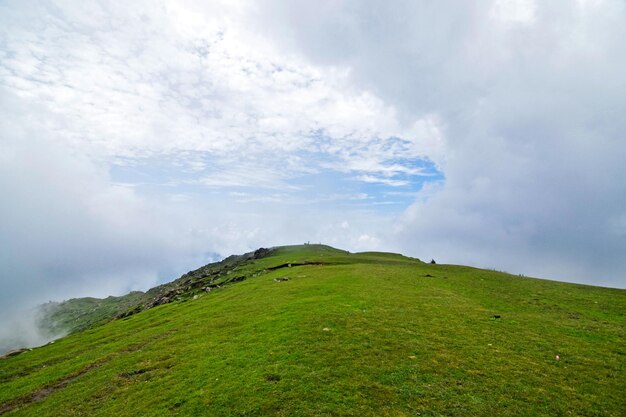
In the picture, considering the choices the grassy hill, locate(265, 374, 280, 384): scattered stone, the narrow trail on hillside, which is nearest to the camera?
the grassy hill

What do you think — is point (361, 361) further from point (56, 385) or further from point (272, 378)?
point (56, 385)

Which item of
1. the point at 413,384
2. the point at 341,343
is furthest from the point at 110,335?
the point at 413,384

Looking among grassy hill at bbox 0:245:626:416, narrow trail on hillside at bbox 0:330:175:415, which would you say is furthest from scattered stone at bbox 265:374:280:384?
narrow trail on hillside at bbox 0:330:175:415

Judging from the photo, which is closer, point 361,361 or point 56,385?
point 361,361

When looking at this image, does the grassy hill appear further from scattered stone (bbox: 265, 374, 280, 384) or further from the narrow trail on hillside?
the narrow trail on hillside

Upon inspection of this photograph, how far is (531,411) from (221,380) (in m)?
18.2

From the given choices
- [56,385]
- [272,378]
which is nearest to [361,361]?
[272,378]

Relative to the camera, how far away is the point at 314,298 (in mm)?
41031

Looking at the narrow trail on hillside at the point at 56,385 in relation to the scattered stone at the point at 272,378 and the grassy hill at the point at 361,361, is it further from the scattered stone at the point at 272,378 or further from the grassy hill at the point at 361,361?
the scattered stone at the point at 272,378

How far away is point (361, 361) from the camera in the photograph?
73.2 ft

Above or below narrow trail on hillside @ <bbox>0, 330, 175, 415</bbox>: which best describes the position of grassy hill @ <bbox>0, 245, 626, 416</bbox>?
above

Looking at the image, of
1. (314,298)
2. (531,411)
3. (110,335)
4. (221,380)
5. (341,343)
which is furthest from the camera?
(110,335)

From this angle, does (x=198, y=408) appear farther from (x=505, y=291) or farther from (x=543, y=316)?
(x=505, y=291)

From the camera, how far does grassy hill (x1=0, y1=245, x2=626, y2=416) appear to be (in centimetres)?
1822
